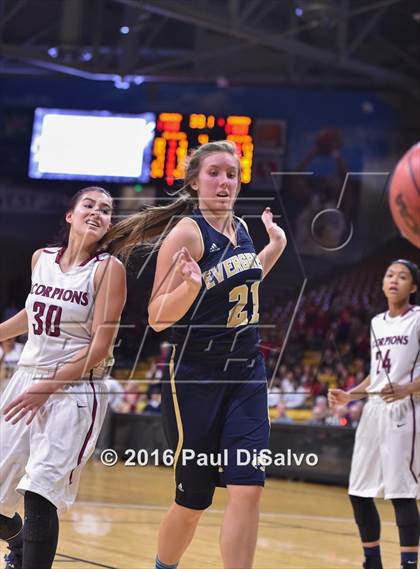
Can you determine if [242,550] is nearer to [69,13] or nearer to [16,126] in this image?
[69,13]

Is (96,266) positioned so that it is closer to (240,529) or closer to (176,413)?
(176,413)

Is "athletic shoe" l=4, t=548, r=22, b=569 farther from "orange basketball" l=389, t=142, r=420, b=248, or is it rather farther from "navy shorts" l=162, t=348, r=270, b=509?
"orange basketball" l=389, t=142, r=420, b=248

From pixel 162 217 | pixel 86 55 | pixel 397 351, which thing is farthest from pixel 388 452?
pixel 86 55

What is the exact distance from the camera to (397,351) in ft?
18.6

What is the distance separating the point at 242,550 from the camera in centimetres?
382

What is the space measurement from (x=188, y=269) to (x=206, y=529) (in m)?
4.09

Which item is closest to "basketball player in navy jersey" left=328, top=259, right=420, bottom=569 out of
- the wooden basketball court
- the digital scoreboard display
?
the wooden basketball court

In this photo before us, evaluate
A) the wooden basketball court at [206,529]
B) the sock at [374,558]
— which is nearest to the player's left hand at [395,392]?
the sock at [374,558]

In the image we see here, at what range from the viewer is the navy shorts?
13.1ft

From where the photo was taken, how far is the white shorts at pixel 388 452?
547 cm

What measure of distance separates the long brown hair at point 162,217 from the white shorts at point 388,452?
1.91 m

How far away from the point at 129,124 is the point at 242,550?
1377 cm

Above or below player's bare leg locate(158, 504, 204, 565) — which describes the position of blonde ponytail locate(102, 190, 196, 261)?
above

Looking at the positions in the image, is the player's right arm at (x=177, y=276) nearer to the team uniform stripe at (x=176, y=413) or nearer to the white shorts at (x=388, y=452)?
the team uniform stripe at (x=176, y=413)
